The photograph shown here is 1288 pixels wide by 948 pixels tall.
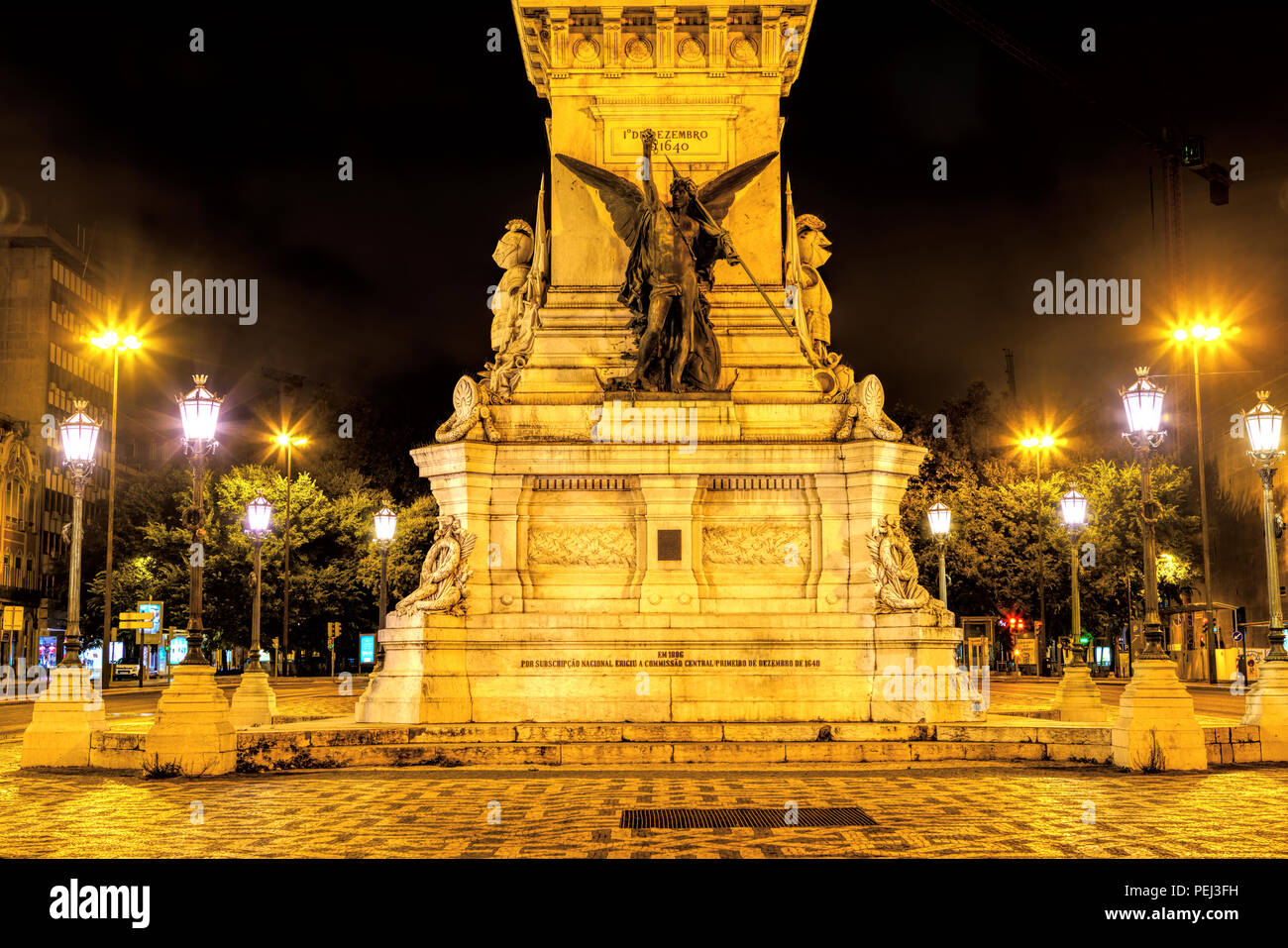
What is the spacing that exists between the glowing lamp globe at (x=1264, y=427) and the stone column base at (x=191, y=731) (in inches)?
543

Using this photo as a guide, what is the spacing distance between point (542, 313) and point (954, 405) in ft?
172

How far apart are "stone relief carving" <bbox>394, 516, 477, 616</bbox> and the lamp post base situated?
4632 mm

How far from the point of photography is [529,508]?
18141 mm

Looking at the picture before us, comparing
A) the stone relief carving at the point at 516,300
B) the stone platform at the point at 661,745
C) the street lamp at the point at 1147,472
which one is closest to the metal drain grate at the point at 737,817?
the stone platform at the point at 661,745

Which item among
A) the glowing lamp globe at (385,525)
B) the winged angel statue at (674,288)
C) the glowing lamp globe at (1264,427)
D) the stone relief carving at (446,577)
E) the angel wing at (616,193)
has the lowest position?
the stone relief carving at (446,577)

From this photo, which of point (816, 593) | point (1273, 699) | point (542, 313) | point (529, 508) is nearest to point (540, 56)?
point (542, 313)

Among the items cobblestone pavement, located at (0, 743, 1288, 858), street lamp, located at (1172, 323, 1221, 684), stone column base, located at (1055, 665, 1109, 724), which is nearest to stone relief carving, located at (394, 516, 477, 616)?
cobblestone pavement, located at (0, 743, 1288, 858)

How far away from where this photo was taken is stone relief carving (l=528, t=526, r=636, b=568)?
18.1 meters

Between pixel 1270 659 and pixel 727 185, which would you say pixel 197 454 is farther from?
pixel 1270 659

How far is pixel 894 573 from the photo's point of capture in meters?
17.3

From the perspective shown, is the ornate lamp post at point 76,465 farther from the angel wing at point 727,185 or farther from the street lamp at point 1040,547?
the street lamp at point 1040,547

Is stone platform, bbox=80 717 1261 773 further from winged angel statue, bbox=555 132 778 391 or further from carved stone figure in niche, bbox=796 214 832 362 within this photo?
carved stone figure in niche, bbox=796 214 832 362

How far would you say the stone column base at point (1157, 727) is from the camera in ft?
48.2

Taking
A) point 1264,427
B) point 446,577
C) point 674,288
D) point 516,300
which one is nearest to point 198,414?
point 446,577
